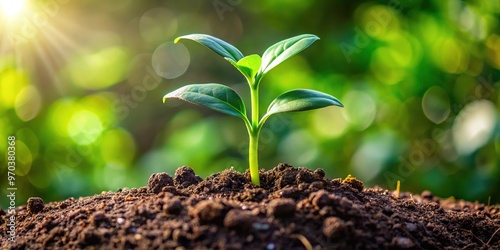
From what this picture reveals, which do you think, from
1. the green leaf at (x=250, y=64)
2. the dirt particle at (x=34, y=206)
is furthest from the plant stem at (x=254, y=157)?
the dirt particle at (x=34, y=206)

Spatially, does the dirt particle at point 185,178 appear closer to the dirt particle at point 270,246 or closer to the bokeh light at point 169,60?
the dirt particle at point 270,246

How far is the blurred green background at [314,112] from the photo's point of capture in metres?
2.83

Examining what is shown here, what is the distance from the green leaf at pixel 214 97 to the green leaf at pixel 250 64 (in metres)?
0.06

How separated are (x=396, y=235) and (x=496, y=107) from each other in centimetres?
191

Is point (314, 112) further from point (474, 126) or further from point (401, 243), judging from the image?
point (401, 243)

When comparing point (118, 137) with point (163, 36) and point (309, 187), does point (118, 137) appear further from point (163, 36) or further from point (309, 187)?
point (309, 187)

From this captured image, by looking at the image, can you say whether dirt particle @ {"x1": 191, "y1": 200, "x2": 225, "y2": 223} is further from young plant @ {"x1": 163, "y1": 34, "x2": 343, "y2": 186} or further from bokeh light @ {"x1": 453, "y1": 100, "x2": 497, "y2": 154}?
bokeh light @ {"x1": 453, "y1": 100, "x2": 497, "y2": 154}

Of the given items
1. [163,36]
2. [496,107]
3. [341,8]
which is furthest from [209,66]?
[496,107]

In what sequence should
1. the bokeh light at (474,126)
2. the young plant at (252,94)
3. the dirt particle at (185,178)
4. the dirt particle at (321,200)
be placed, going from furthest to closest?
the bokeh light at (474,126) → the dirt particle at (185,178) → the young plant at (252,94) → the dirt particle at (321,200)

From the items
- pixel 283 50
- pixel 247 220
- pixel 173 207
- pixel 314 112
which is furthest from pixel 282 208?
pixel 314 112

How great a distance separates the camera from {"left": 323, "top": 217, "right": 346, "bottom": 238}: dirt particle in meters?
1.06

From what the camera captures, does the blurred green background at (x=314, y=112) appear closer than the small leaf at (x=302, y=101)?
No

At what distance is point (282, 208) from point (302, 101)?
260 millimetres

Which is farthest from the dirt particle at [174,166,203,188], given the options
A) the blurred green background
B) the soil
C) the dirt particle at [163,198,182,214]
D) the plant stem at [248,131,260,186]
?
the blurred green background
